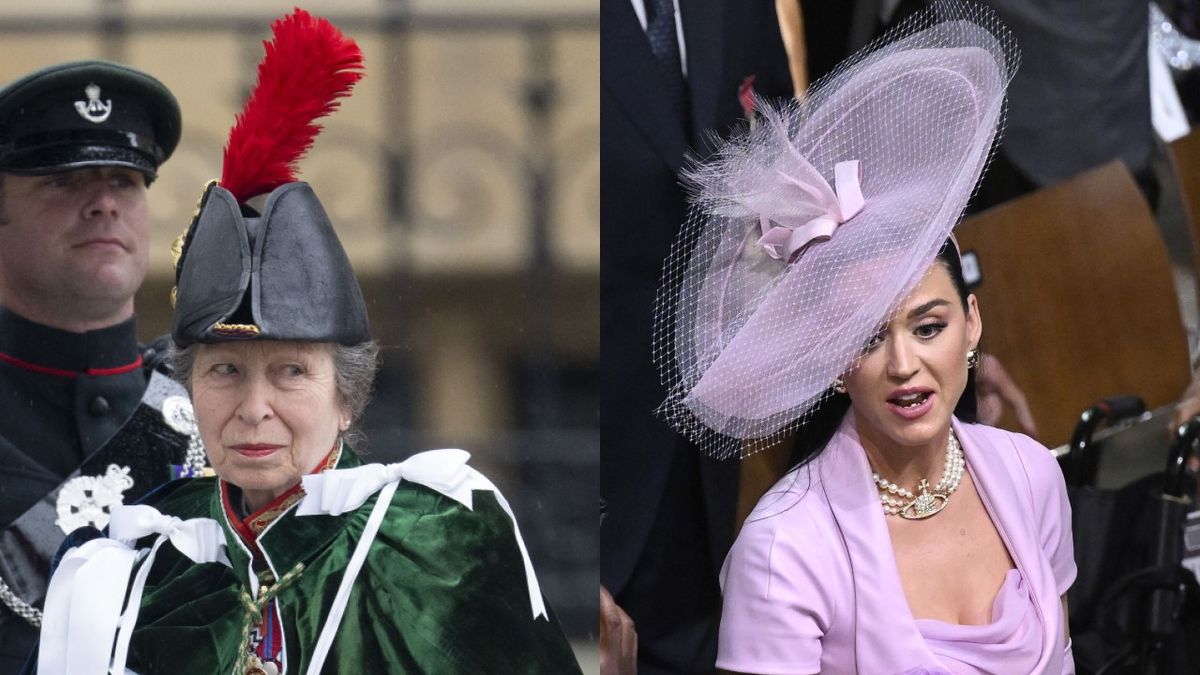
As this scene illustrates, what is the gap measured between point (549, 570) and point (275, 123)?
3.16ft

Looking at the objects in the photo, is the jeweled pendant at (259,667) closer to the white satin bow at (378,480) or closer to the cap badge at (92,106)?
the white satin bow at (378,480)

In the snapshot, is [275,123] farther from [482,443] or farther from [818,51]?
[818,51]

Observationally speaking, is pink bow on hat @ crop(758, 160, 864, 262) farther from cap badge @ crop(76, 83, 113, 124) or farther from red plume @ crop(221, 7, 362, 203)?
cap badge @ crop(76, 83, 113, 124)

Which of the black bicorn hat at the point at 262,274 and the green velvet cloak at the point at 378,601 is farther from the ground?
the black bicorn hat at the point at 262,274

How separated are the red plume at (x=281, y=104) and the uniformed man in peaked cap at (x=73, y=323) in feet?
0.80

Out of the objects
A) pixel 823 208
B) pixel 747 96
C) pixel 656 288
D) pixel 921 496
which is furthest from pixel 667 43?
pixel 921 496

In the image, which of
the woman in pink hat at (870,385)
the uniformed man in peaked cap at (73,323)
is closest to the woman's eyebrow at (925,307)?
the woman in pink hat at (870,385)

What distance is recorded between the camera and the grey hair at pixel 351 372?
2.94 meters

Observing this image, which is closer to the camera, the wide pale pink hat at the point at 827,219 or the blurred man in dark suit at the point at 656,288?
the wide pale pink hat at the point at 827,219

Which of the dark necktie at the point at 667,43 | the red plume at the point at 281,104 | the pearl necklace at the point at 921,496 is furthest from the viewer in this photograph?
the dark necktie at the point at 667,43

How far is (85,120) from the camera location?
9.86 ft

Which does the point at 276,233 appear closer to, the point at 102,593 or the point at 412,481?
the point at 412,481

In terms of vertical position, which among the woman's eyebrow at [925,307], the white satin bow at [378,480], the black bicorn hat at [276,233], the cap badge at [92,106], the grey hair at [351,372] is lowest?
the white satin bow at [378,480]

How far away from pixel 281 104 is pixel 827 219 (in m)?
0.97
